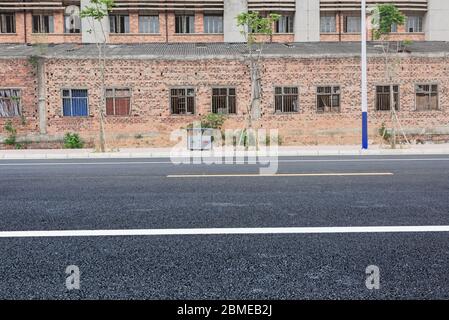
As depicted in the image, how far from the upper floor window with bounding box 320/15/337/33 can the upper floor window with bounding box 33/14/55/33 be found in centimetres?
1813

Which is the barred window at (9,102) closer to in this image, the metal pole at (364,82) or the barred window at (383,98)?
the metal pole at (364,82)

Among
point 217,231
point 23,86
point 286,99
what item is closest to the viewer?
point 217,231

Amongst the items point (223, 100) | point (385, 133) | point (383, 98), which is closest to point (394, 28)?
point (383, 98)

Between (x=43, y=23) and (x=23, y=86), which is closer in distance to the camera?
(x=23, y=86)

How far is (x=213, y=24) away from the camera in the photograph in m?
33.7

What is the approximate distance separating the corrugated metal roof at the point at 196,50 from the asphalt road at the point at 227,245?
16933mm

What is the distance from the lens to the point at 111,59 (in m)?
23.9

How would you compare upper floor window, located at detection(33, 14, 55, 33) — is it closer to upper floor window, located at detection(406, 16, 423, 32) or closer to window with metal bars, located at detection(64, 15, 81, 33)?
window with metal bars, located at detection(64, 15, 81, 33)

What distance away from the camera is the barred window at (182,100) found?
24.2 m

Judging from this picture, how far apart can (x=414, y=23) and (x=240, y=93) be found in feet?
57.3

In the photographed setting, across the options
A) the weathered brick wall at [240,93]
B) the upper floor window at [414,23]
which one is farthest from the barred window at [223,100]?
the upper floor window at [414,23]

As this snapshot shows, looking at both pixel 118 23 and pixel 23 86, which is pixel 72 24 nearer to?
pixel 118 23
